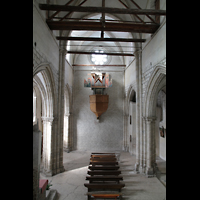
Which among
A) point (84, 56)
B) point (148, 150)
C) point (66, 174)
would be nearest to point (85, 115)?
point (84, 56)

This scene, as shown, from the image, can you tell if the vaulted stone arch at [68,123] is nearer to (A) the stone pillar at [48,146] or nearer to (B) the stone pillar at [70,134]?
(B) the stone pillar at [70,134]

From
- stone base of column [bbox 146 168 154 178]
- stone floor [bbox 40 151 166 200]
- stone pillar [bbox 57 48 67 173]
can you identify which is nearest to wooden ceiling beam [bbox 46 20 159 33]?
stone pillar [bbox 57 48 67 173]

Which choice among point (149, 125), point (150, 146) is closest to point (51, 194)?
point (150, 146)

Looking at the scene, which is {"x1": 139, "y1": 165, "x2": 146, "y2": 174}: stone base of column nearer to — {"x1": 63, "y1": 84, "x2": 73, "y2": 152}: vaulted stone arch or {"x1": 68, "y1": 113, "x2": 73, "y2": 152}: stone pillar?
{"x1": 63, "y1": 84, "x2": 73, "y2": 152}: vaulted stone arch

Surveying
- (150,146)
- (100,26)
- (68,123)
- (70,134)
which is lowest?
(70,134)

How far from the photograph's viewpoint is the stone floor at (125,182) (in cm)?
606

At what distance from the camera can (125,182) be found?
7.22m

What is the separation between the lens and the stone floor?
606cm

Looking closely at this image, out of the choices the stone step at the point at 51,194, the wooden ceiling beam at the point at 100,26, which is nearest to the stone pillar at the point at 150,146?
the wooden ceiling beam at the point at 100,26

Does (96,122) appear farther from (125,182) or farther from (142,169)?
(125,182)
